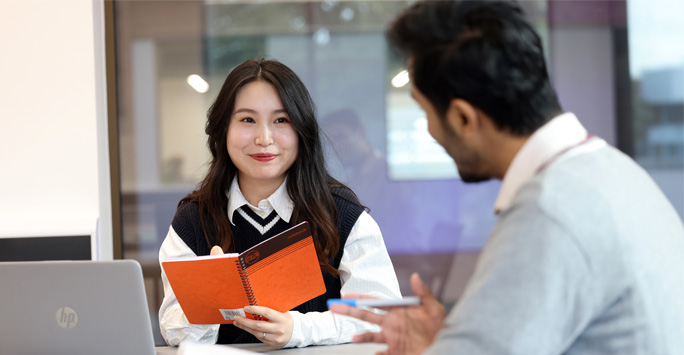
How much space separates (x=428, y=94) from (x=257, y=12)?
244 centimetres

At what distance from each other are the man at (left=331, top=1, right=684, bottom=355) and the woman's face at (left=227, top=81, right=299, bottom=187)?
979mm

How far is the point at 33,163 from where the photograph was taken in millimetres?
2857

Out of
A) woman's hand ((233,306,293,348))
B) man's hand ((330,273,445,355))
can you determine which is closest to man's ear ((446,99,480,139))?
man's hand ((330,273,445,355))

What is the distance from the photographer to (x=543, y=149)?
39.8 inches

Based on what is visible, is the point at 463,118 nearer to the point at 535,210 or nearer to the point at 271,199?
the point at 535,210

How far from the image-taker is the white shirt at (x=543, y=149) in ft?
3.30

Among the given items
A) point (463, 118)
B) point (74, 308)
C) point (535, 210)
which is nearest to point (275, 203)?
point (74, 308)

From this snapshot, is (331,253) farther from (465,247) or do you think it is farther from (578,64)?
(578,64)

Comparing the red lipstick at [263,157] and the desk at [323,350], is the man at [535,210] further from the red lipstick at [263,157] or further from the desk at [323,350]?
the red lipstick at [263,157]

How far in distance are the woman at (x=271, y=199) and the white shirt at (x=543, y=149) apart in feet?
3.29

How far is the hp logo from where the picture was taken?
142 cm

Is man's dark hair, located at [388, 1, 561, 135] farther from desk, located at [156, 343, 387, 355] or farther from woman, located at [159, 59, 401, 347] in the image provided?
woman, located at [159, 59, 401, 347]

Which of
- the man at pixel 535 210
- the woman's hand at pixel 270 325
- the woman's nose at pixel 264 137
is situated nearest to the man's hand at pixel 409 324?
the man at pixel 535 210

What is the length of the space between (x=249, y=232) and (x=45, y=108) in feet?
4.26
